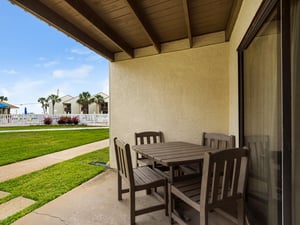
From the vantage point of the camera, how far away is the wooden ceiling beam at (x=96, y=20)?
2.24 meters

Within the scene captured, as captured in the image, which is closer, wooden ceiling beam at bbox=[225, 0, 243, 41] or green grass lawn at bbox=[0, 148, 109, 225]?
wooden ceiling beam at bbox=[225, 0, 243, 41]

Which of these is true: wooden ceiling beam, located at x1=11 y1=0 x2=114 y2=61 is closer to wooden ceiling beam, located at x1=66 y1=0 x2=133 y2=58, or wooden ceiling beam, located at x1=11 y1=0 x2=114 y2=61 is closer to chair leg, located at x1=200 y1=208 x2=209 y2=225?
wooden ceiling beam, located at x1=66 y1=0 x2=133 y2=58

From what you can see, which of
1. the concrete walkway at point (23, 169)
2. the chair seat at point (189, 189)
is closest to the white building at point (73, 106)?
the concrete walkway at point (23, 169)

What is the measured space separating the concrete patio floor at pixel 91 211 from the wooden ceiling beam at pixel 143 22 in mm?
2526

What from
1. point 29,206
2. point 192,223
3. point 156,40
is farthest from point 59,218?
point 156,40

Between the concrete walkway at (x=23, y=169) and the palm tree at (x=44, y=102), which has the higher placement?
the palm tree at (x=44, y=102)

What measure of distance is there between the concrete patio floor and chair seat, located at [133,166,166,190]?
431 millimetres

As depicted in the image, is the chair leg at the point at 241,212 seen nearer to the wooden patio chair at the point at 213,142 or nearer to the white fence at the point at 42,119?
the wooden patio chair at the point at 213,142

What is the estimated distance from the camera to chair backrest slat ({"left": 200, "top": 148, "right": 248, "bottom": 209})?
156cm

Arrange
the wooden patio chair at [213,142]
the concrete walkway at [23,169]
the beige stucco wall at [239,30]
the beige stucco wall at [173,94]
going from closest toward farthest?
the beige stucco wall at [239,30] < the concrete walkway at [23,169] < the wooden patio chair at [213,142] < the beige stucco wall at [173,94]

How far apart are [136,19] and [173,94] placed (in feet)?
4.87

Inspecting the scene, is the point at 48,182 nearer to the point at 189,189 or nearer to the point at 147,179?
the point at 147,179

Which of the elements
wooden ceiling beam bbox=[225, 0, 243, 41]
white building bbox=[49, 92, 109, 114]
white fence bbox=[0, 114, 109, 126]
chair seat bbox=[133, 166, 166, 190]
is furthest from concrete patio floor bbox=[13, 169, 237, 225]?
white building bbox=[49, 92, 109, 114]

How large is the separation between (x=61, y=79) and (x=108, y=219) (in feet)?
92.8
